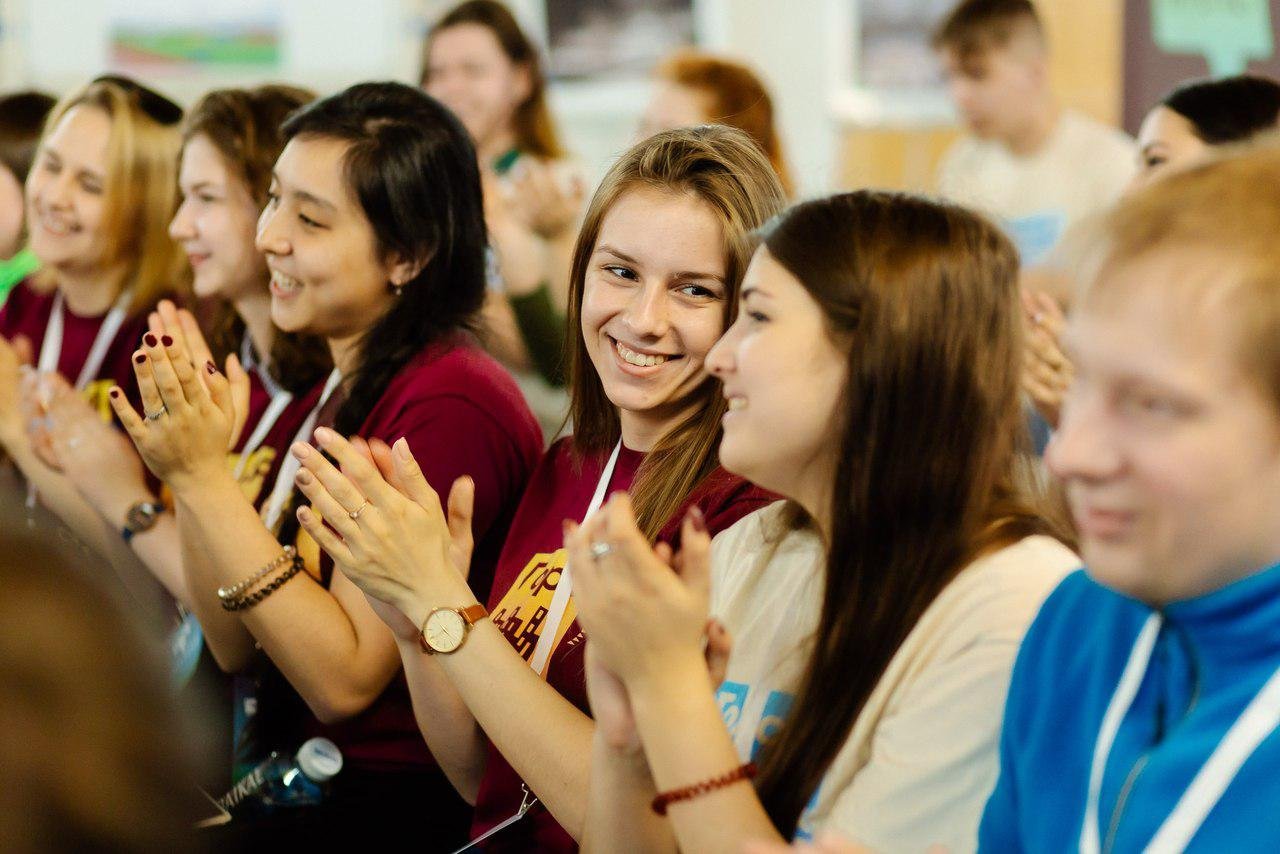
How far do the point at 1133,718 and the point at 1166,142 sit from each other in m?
1.76

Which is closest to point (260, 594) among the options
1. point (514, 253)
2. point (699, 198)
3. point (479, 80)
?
point (699, 198)

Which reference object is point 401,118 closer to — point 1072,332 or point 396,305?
point 396,305

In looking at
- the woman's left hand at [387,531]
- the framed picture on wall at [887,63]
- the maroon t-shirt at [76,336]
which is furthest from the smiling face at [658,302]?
the framed picture on wall at [887,63]

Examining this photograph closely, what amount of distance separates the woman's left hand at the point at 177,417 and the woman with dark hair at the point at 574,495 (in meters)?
0.30

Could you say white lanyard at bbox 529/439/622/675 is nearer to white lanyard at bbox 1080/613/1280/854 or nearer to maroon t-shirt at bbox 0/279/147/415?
white lanyard at bbox 1080/613/1280/854

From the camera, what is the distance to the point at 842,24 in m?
5.93

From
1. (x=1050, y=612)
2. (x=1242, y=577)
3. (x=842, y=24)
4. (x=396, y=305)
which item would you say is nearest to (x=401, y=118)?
(x=396, y=305)

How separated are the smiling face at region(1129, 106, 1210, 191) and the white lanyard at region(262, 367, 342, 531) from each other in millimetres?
1400

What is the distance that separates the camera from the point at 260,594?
1.79 meters

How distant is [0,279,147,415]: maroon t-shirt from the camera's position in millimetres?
2660

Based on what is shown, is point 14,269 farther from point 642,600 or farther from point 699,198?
point 642,600

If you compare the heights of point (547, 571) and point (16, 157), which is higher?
point (16, 157)

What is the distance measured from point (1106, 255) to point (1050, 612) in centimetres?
29

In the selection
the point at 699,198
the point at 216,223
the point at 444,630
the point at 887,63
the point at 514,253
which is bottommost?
the point at 887,63
